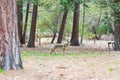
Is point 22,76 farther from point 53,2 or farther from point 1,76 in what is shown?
point 53,2

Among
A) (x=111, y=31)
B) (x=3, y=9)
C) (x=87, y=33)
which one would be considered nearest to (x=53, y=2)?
(x=111, y=31)

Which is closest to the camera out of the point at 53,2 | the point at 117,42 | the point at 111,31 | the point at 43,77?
the point at 43,77

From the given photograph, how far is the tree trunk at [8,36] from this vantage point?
10.1m

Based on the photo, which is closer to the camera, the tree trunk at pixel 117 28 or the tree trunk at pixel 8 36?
the tree trunk at pixel 8 36

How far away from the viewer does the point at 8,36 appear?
33.2 feet

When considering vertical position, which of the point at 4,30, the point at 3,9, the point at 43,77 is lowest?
the point at 43,77

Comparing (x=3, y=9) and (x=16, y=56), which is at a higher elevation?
(x=3, y=9)

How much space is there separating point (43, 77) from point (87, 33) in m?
34.0

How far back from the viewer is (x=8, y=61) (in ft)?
33.1

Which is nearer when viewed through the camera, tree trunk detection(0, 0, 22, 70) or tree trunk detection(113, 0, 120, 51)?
tree trunk detection(0, 0, 22, 70)

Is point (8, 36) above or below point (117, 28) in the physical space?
below

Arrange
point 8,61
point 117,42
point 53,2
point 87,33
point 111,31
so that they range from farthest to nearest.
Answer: point 87,33
point 53,2
point 111,31
point 117,42
point 8,61

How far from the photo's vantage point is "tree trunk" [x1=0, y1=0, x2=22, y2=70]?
10.1 m

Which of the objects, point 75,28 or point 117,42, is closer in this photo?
point 117,42
